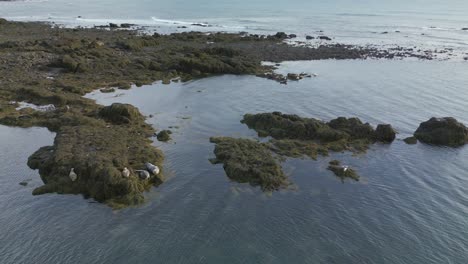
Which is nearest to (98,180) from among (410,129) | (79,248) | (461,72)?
(79,248)

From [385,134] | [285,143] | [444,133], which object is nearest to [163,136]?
[285,143]

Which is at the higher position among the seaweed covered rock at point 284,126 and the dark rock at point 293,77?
the dark rock at point 293,77

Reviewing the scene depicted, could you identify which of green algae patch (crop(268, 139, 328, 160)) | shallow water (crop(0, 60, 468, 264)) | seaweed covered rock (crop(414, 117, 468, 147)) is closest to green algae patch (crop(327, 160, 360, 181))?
shallow water (crop(0, 60, 468, 264))

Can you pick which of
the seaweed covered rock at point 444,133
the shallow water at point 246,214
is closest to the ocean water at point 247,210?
the shallow water at point 246,214

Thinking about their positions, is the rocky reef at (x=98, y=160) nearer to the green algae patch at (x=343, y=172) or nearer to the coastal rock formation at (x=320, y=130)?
the coastal rock formation at (x=320, y=130)

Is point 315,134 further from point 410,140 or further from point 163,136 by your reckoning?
point 163,136

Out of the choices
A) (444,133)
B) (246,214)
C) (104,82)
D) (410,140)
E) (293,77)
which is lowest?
(246,214)
